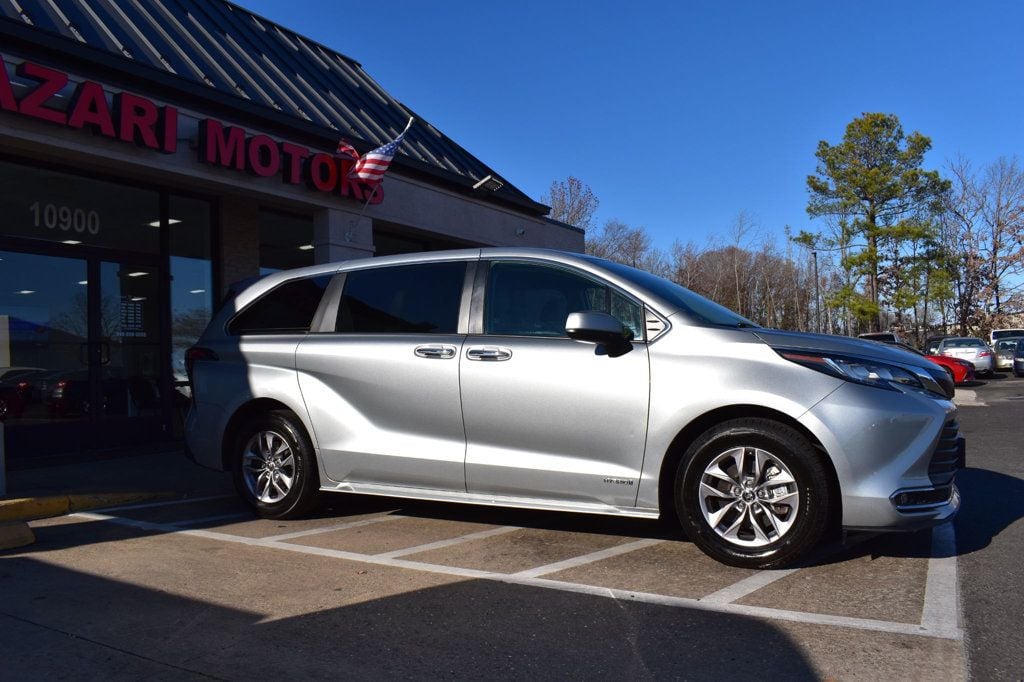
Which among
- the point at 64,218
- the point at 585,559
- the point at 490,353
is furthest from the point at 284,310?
the point at 64,218

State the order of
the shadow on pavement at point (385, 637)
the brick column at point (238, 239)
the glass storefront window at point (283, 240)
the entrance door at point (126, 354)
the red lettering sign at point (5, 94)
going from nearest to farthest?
1. the shadow on pavement at point (385, 637)
2. the red lettering sign at point (5, 94)
3. the entrance door at point (126, 354)
4. the brick column at point (238, 239)
5. the glass storefront window at point (283, 240)

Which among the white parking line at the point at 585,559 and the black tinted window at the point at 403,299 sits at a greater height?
the black tinted window at the point at 403,299

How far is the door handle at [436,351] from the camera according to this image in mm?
4961

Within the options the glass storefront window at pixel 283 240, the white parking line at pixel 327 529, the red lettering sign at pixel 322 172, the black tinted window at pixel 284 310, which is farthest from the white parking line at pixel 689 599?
the glass storefront window at pixel 283 240

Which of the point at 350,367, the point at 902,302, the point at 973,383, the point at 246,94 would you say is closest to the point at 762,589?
the point at 350,367

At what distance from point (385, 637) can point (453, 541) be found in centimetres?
165

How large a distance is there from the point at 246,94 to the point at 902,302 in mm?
35959

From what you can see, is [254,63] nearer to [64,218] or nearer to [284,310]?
[64,218]

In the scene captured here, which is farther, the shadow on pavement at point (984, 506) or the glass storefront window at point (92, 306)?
the glass storefront window at point (92, 306)

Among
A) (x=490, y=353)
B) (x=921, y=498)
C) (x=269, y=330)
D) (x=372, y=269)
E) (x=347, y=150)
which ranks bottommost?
(x=921, y=498)

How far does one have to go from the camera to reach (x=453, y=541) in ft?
16.6

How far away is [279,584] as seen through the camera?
4176 millimetres

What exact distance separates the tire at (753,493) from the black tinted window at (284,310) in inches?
114

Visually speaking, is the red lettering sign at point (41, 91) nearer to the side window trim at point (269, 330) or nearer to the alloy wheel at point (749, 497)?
the side window trim at point (269, 330)
